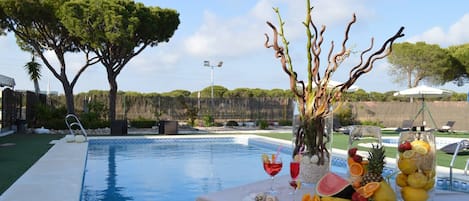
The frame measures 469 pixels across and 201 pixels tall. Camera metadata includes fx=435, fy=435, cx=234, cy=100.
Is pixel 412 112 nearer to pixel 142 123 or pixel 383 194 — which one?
pixel 142 123

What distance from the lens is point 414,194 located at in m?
1.69

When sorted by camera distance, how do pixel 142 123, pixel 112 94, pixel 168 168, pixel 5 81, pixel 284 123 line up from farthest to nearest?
pixel 284 123
pixel 142 123
pixel 112 94
pixel 5 81
pixel 168 168

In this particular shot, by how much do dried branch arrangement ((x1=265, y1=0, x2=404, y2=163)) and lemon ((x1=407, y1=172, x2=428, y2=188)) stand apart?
1.87ft

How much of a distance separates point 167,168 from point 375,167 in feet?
23.2

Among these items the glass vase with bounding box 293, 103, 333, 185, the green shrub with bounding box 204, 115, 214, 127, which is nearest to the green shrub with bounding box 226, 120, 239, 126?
the green shrub with bounding box 204, 115, 214, 127

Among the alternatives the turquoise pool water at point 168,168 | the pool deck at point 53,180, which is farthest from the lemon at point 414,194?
the pool deck at point 53,180

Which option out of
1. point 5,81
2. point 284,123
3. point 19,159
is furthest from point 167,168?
point 284,123

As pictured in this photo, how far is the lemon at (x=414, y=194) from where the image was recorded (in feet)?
5.55

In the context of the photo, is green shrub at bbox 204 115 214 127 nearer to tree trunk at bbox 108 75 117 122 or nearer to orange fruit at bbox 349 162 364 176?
tree trunk at bbox 108 75 117 122

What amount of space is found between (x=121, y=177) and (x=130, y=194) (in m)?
1.48

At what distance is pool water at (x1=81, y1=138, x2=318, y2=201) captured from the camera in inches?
244

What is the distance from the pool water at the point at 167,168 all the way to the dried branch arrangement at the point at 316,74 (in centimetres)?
151

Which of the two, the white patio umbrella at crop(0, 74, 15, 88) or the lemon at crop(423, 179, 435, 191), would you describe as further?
the white patio umbrella at crop(0, 74, 15, 88)

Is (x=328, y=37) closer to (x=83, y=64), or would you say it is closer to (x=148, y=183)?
(x=148, y=183)
